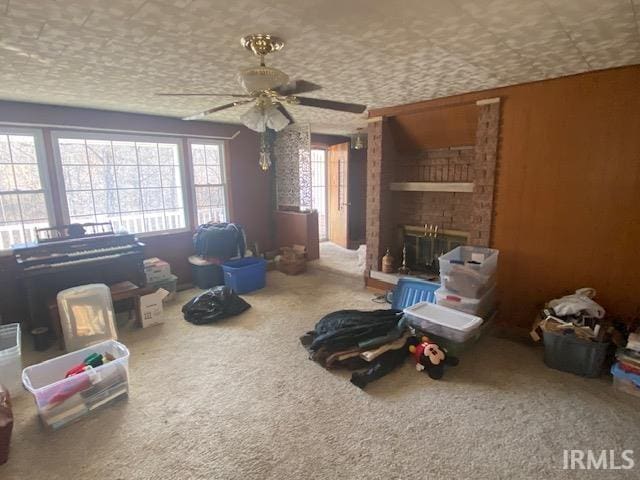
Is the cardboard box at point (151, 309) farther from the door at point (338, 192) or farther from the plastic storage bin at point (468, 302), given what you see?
the door at point (338, 192)

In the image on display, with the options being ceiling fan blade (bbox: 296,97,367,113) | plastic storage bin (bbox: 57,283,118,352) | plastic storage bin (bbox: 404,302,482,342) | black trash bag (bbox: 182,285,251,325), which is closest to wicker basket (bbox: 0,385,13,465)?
plastic storage bin (bbox: 57,283,118,352)

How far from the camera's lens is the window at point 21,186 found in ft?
10.9

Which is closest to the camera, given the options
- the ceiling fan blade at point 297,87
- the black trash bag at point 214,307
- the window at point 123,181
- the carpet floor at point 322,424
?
the carpet floor at point 322,424

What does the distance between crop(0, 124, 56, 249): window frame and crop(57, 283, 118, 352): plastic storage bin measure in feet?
3.80

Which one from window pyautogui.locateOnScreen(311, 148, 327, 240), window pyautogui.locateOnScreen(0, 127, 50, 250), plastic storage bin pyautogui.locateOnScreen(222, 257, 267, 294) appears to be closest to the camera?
window pyautogui.locateOnScreen(0, 127, 50, 250)

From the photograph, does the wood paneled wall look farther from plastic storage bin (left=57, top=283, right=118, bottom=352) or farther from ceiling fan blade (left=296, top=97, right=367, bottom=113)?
plastic storage bin (left=57, top=283, right=118, bottom=352)

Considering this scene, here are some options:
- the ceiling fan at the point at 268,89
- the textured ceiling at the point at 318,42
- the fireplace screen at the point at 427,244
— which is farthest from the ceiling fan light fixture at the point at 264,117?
the fireplace screen at the point at 427,244

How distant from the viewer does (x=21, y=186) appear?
3.40 m

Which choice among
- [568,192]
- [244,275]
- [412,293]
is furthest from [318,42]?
[244,275]

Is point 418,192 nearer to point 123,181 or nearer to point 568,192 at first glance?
point 568,192

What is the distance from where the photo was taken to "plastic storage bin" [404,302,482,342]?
8.24ft

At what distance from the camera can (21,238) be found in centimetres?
345

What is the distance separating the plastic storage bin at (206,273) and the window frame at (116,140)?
0.55m

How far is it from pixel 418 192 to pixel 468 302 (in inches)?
69.9
